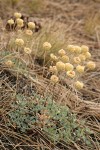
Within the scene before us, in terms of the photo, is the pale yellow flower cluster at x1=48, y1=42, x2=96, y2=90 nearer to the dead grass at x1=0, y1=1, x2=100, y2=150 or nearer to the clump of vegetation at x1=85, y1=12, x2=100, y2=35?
the dead grass at x1=0, y1=1, x2=100, y2=150

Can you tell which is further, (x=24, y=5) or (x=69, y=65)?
(x=24, y=5)

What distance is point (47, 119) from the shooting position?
2293mm

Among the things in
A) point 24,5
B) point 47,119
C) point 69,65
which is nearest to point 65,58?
point 69,65

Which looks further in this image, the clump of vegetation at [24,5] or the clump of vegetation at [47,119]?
the clump of vegetation at [24,5]

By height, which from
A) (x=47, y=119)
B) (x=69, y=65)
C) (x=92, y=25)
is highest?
(x=69, y=65)

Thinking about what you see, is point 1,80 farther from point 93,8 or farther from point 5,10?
point 93,8

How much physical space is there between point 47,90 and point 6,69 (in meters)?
0.30

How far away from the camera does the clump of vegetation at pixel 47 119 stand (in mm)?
2299

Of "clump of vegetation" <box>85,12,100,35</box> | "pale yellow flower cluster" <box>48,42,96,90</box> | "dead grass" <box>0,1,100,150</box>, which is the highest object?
"pale yellow flower cluster" <box>48,42,96,90</box>

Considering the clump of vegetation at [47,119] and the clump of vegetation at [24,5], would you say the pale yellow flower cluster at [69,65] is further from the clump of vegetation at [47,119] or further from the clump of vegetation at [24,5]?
the clump of vegetation at [24,5]

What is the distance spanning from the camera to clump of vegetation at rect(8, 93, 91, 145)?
2.30m

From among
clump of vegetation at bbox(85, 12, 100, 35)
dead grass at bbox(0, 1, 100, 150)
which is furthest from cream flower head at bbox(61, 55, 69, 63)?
clump of vegetation at bbox(85, 12, 100, 35)

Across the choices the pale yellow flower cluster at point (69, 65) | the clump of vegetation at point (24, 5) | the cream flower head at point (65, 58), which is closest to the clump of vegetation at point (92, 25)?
the clump of vegetation at point (24, 5)

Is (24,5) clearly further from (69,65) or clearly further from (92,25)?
(69,65)
